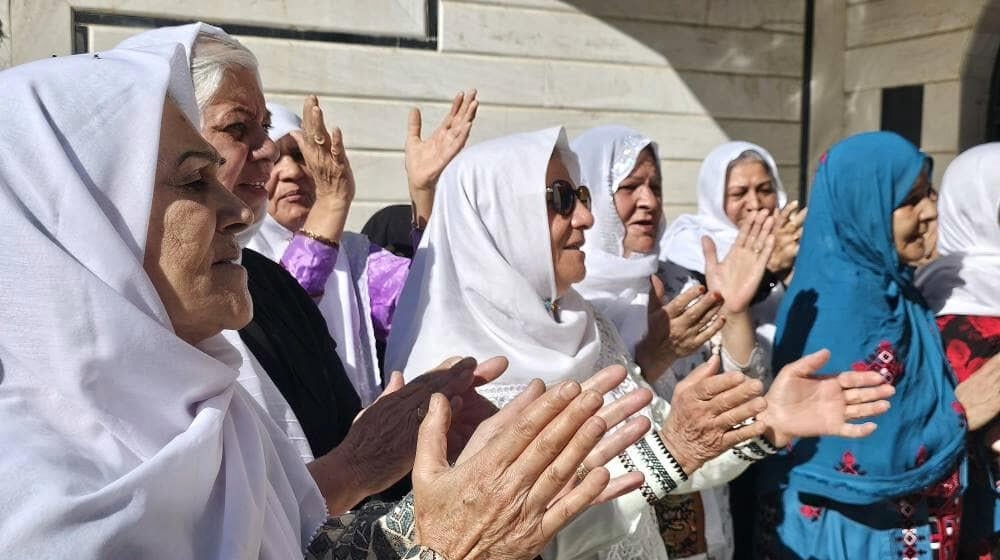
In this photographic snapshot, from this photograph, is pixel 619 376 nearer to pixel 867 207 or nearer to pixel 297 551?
pixel 297 551

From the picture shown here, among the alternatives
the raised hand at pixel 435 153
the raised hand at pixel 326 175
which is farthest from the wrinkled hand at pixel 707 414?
the raised hand at pixel 435 153

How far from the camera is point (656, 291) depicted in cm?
340

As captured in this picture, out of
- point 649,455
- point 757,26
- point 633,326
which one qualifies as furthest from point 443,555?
point 757,26

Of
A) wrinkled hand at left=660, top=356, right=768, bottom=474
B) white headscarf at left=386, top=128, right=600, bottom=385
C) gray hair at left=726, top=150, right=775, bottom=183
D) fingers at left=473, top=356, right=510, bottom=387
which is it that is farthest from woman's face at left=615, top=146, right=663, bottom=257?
fingers at left=473, top=356, right=510, bottom=387

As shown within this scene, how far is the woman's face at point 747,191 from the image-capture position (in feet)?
14.0

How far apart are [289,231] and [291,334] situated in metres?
1.07

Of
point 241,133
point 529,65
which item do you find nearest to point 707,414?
point 241,133

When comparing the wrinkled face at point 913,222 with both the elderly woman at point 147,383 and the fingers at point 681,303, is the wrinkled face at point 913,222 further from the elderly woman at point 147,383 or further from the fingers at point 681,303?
the elderly woman at point 147,383

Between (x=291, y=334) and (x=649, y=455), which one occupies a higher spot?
(x=291, y=334)

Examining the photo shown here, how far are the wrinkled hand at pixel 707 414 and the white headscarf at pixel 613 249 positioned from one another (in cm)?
102

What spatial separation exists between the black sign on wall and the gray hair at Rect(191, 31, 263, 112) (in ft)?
20.7

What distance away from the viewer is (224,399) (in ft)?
4.34

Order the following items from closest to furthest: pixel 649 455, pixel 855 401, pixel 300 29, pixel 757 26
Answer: pixel 649 455 < pixel 855 401 < pixel 300 29 < pixel 757 26

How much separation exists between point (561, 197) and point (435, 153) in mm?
895
